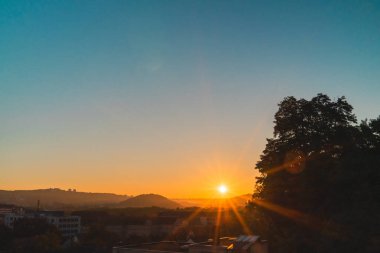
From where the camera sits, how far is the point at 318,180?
3250 centimetres

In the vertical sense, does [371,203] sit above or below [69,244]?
above

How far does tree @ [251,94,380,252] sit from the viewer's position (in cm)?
2850

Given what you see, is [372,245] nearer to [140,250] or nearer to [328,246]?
[328,246]

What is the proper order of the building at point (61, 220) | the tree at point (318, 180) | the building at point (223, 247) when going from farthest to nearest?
the building at point (61, 220), the tree at point (318, 180), the building at point (223, 247)

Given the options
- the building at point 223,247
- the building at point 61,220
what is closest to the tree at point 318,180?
the building at point 223,247

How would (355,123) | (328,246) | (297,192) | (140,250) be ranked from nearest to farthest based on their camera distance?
(328,246), (140,250), (297,192), (355,123)

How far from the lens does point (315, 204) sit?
3312 centimetres

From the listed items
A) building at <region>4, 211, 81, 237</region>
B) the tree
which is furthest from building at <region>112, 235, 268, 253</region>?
building at <region>4, 211, 81, 237</region>

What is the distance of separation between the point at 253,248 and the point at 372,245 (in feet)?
27.3

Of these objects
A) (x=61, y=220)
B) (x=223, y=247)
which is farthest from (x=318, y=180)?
(x=61, y=220)

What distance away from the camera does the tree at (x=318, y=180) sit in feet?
93.5

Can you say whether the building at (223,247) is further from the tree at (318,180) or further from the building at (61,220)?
the building at (61,220)

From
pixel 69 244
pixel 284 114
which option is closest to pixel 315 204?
pixel 284 114

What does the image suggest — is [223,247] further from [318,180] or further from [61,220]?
[61,220]
